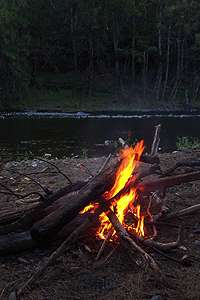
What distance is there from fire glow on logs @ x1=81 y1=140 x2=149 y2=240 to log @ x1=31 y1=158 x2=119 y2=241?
0.54 feet

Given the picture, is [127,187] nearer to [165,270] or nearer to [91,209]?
[91,209]

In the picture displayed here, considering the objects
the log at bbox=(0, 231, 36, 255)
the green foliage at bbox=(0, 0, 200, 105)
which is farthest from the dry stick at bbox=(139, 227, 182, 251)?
the green foliage at bbox=(0, 0, 200, 105)

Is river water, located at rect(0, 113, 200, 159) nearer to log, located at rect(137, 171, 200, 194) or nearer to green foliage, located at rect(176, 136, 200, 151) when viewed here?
green foliage, located at rect(176, 136, 200, 151)

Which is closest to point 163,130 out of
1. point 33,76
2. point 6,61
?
point 6,61

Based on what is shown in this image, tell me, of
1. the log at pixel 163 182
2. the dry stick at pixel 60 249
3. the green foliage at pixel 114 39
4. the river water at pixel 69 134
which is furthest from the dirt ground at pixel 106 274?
the green foliage at pixel 114 39

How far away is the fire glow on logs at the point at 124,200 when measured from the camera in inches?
297

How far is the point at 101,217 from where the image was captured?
761 cm

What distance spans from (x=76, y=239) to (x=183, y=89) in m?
67.5

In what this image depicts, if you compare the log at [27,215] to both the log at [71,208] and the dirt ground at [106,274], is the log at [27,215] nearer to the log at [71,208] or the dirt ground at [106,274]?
the dirt ground at [106,274]

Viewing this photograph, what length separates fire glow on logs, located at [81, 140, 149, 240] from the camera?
7547 millimetres

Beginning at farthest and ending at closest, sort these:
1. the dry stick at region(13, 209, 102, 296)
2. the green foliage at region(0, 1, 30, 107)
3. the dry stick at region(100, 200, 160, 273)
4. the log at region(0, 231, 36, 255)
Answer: the green foliage at region(0, 1, 30, 107)
the log at region(0, 231, 36, 255)
the dry stick at region(100, 200, 160, 273)
the dry stick at region(13, 209, 102, 296)

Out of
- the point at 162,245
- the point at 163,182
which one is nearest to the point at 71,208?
the point at 162,245

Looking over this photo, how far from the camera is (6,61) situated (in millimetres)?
59062

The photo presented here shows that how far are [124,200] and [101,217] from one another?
17.8 inches
